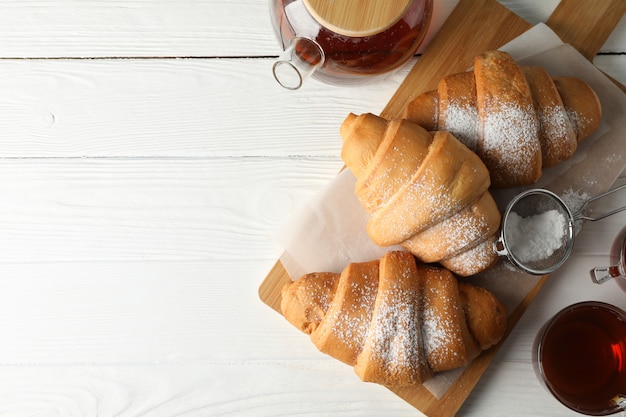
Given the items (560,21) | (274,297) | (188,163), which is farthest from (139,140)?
(560,21)

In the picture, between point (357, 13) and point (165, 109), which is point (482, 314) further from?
point (165, 109)

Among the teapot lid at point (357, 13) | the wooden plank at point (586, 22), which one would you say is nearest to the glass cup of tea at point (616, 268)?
the wooden plank at point (586, 22)

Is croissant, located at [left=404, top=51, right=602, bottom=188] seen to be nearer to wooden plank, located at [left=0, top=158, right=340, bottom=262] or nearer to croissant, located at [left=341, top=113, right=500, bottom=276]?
croissant, located at [left=341, top=113, right=500, bottom=276]

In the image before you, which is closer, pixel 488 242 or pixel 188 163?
pixel 488 242

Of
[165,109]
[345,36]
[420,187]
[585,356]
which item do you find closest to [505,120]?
[420,187]

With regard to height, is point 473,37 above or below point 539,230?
above

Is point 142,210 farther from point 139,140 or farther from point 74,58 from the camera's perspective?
point 74,58
